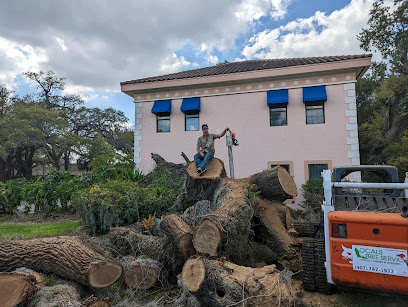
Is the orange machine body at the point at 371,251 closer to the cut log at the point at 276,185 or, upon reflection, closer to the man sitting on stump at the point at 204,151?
the cut log at the point at 276,185

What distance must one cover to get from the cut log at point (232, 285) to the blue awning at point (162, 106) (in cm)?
936

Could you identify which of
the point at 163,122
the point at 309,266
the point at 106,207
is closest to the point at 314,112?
the point at 163,122

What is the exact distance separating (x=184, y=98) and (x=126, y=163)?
4038 mm

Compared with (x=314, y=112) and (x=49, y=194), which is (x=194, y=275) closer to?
(x=49, y=194)

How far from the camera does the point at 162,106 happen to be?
12.2 metres

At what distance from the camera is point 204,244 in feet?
12.5

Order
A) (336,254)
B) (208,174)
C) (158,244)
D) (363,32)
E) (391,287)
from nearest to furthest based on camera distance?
(391,287) < (336,254) < (158,244) < (208,174) < (363,32)

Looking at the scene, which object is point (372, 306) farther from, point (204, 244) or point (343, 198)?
point (204, 244)

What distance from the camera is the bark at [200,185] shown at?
20.6ft

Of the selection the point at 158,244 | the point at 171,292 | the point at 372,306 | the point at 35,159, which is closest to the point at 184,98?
the point at 158,244

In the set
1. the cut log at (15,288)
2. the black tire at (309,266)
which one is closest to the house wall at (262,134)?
the black tire at (309,266)

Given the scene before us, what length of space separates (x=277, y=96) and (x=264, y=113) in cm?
87

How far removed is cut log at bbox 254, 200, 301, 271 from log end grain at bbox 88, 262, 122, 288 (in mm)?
2881

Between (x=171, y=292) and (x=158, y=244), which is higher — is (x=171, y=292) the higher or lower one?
the lower one
